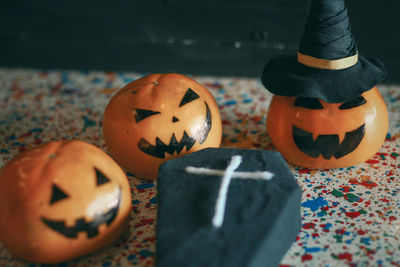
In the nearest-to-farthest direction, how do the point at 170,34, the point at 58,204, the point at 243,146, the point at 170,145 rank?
the point at 58,204 < the point at 170,145 < the point at 243,146 < the point at 170,34

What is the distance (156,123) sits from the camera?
1.19m

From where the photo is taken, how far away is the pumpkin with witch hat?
114 centimetres

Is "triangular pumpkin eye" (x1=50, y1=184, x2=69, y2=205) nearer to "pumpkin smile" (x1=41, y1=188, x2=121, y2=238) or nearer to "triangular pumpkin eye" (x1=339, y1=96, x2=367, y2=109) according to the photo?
"pumpkin smile" (x1=41, y1=188, x2=121, y2=238)

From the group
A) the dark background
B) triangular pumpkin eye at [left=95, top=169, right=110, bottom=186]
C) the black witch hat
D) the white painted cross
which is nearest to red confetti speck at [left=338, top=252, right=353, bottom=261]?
the white painted cross

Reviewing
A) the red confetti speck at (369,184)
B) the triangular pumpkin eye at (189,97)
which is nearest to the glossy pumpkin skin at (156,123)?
the triangular pumpkin eye at (189,97)

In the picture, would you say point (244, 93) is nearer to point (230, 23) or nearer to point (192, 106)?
point (230, 23)

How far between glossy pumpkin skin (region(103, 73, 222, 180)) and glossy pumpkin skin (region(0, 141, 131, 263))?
0.20 meters

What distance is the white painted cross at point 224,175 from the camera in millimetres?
931

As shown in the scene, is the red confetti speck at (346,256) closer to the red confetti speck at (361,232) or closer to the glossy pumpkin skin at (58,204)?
the red confetti speck at (361,232)

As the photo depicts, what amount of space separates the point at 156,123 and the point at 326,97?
1.64 feet

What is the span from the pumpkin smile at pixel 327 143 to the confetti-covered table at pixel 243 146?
10cm

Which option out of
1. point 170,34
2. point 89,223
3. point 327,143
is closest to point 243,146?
point 327,143

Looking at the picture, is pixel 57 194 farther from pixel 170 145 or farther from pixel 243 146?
pixel 243 146

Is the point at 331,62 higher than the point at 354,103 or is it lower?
higher
